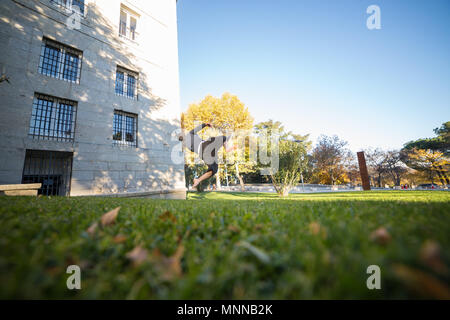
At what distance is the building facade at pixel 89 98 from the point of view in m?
7.76

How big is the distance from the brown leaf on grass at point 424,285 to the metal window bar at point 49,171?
1127 cm

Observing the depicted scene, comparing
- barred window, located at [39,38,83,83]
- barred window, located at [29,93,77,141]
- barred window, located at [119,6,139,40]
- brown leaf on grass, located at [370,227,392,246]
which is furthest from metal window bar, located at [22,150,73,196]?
brown leaf on grass, located at [370,227,392,246]

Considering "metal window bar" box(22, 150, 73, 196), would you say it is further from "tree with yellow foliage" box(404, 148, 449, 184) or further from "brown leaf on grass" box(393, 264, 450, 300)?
"tree with yellow foliage" box(404, 148, 449, 184)

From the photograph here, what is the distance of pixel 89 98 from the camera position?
963cm

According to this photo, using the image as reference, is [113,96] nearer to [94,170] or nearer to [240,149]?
[94,170]

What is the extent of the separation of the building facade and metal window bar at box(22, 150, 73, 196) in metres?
0.04

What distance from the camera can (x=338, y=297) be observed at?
0.70 metres

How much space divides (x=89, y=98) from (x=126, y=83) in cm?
270

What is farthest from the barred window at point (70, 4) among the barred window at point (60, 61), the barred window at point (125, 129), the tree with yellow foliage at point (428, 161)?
the tree with yellow foliage at point (428, 161)

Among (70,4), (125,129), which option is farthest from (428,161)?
(70,4)

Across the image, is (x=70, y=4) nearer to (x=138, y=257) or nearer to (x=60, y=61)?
(x=60, y=61)

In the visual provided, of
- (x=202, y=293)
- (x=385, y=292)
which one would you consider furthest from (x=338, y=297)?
(x=202, y=293)
